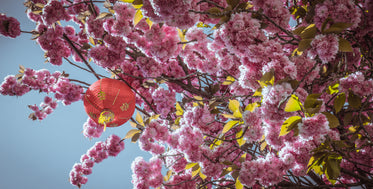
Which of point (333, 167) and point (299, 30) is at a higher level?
point (299, 30)

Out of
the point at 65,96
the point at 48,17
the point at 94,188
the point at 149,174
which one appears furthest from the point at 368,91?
the point at 94,188

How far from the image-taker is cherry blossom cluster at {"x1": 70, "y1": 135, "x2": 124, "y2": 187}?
8.39 feet

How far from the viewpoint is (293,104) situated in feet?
2.62

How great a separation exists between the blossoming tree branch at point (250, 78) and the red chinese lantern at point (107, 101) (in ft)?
0.07

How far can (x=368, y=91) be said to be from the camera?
1.04 metres

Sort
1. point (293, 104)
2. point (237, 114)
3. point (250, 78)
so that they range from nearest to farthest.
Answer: point (293, 104), point (250, 78), point (237, 114)

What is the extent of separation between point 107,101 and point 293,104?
1174 mm

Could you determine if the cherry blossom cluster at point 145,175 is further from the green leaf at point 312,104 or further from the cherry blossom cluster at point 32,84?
the green leaf at point 312,104

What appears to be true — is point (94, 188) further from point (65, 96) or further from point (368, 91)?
point (368, 91)

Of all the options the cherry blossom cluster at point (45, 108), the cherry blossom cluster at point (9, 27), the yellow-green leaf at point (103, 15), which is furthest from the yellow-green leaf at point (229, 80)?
the cherry blossom cluster at point (45, 108)

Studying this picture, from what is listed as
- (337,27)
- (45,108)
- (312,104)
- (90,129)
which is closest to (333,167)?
(312,104)

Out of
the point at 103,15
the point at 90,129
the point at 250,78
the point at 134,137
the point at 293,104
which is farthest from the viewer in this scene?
the point at 90,129

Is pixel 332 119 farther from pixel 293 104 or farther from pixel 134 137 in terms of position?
pixel 134 137

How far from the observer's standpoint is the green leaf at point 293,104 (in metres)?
0.79
